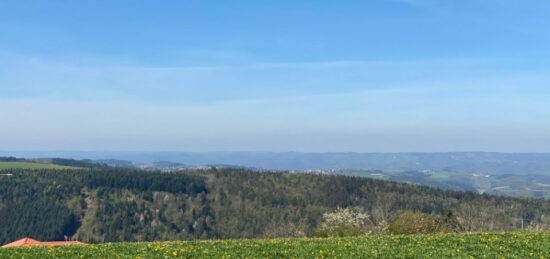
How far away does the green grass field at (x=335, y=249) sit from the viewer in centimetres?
2834

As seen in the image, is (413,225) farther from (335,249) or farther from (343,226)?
(335,249)

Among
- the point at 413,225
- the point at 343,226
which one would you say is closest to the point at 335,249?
the point at 413,225

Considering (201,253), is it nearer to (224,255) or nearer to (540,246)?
(224,255)

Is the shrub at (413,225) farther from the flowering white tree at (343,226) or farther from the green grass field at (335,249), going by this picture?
the green grass field at (335,249)

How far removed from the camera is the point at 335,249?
3003cm

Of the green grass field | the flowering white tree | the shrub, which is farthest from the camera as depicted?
the flowering white tree

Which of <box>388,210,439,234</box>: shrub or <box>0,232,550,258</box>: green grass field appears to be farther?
<box>388,210,439,234</box>: shrub

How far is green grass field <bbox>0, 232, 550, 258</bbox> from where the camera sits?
93.0 feet

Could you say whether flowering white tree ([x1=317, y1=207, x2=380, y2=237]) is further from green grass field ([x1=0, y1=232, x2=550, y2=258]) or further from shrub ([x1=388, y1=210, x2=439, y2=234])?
green grass field ([x1=0, y1=232, x2=550, y2=258])

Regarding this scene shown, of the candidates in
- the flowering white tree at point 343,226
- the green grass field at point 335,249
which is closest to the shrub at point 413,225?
the flowering white tree at point 343,226

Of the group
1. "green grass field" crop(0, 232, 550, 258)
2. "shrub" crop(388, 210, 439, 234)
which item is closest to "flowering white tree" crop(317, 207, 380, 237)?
"shrub" crop(388, 210, 439, 234)

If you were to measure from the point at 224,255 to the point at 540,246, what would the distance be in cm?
1817

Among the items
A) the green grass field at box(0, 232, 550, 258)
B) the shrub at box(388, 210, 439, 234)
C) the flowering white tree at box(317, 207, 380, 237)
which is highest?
the green grass field at box(0, 232, 550, 258)

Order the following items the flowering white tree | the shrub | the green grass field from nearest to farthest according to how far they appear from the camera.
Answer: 1. the green grass field
2. the shrub
3. the flowering white tree
